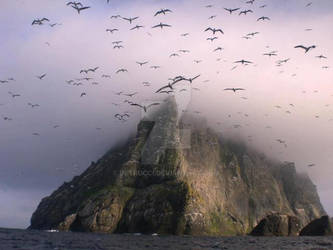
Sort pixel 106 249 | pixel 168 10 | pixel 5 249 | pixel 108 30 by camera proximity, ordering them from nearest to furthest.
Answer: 1. pixel 168 10
2. pixel 5 249
3. pixel 106 249
4. pixel 108 30

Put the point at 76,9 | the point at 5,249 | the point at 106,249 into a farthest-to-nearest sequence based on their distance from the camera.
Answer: the point at 106,249 → the point at 5,249 → the point at 76,9

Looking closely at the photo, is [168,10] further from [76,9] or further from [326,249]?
[326,249]

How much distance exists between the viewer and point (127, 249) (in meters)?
84.8

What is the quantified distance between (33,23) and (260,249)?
64.3 meters

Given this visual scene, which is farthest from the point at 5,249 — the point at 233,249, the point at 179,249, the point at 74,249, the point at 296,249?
the point at 296,249

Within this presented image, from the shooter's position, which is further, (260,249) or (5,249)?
(260,249)

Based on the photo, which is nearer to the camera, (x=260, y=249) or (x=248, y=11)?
(x=248, y=11)

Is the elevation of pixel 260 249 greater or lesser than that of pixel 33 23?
lesser

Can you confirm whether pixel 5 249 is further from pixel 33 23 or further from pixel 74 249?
pixel 33 23

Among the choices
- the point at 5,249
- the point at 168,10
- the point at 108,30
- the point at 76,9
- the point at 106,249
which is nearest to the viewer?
the point at 76,9

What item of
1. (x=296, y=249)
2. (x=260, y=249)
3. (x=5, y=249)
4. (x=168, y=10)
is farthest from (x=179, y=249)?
(x=168, y=10)

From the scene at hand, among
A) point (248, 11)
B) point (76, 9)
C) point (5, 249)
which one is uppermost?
point (248, 11)

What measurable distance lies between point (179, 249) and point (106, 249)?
14879 mm

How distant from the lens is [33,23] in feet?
234
